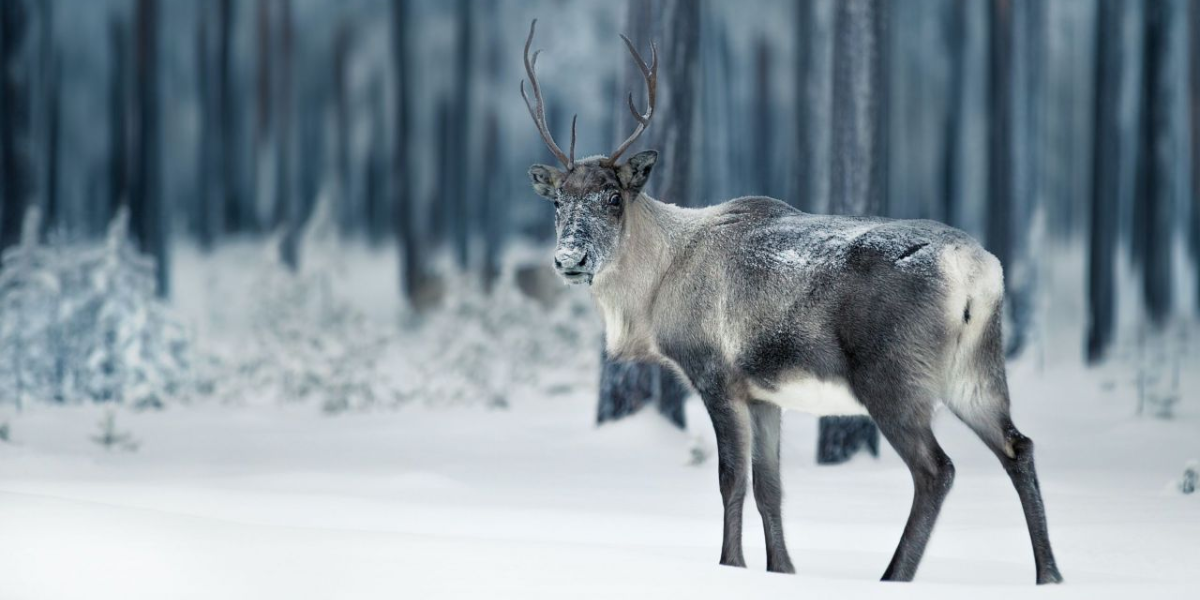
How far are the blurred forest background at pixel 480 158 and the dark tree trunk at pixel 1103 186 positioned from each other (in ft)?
0.14

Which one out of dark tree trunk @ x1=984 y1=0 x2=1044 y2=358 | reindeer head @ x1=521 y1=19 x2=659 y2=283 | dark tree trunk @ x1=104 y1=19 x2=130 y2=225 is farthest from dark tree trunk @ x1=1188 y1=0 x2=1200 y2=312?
reindeer head @ x1=521 y1=19 x2=659 y2=283

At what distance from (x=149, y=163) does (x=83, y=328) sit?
21.3 ft

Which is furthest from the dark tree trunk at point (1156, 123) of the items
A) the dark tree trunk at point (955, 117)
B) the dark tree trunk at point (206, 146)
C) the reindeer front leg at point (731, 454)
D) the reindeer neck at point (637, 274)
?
the dark tree trunk at point (206, 146)

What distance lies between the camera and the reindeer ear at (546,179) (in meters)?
6.29

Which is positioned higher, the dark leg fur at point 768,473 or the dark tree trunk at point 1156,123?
the dark tree trunk at point 1156,123

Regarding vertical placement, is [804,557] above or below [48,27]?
below

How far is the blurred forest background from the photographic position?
43.8 feet

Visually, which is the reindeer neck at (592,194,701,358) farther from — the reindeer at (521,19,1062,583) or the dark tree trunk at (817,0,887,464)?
the dark tree trunk at (817,0,887,464)

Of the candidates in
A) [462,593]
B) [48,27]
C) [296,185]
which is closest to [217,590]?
[462,593]

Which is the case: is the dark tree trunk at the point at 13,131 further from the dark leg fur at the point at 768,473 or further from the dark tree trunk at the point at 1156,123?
the dark tree trunk at the point at 1156,123

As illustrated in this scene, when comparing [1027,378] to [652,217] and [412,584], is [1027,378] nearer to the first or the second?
[652,217]

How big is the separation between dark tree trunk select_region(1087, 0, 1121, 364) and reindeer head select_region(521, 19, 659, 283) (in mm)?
12998

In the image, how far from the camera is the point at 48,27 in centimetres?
2584

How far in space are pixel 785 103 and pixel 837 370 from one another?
1214 inches
